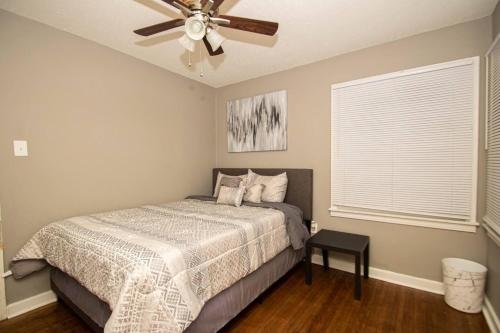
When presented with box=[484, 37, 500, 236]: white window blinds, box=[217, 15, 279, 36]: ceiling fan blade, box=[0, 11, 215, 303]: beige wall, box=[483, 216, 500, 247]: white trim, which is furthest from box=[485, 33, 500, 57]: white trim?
box=[0, 11, 215, 303]: beige wall

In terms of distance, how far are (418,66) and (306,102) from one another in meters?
1.16

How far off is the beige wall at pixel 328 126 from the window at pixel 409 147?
95 mm

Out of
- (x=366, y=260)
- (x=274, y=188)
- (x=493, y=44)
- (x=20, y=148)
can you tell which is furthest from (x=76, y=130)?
(x=493, y=44)

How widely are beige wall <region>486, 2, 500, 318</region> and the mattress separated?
1.64 m

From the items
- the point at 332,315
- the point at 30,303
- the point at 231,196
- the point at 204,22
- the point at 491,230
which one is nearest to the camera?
the point at 204,22

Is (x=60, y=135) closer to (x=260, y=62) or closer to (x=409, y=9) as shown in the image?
(x=260, y=62)

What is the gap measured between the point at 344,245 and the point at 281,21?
2.14 meters

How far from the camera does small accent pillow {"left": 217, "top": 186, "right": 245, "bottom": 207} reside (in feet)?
8.84

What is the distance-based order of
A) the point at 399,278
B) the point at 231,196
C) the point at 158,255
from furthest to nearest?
the point at 231,196
the point at 399,278
the point at 158,255

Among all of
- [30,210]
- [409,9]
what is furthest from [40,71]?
[409,9]

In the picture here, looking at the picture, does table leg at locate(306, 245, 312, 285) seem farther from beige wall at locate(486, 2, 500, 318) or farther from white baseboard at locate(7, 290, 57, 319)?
white baseboard at locate(7, 290, 57, 319)

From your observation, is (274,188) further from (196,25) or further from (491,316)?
(491,316)

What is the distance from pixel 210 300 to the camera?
1.54m

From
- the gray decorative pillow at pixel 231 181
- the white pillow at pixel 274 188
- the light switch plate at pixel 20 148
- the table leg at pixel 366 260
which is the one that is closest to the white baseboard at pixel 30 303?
the light switch plate at pixel 20 148
